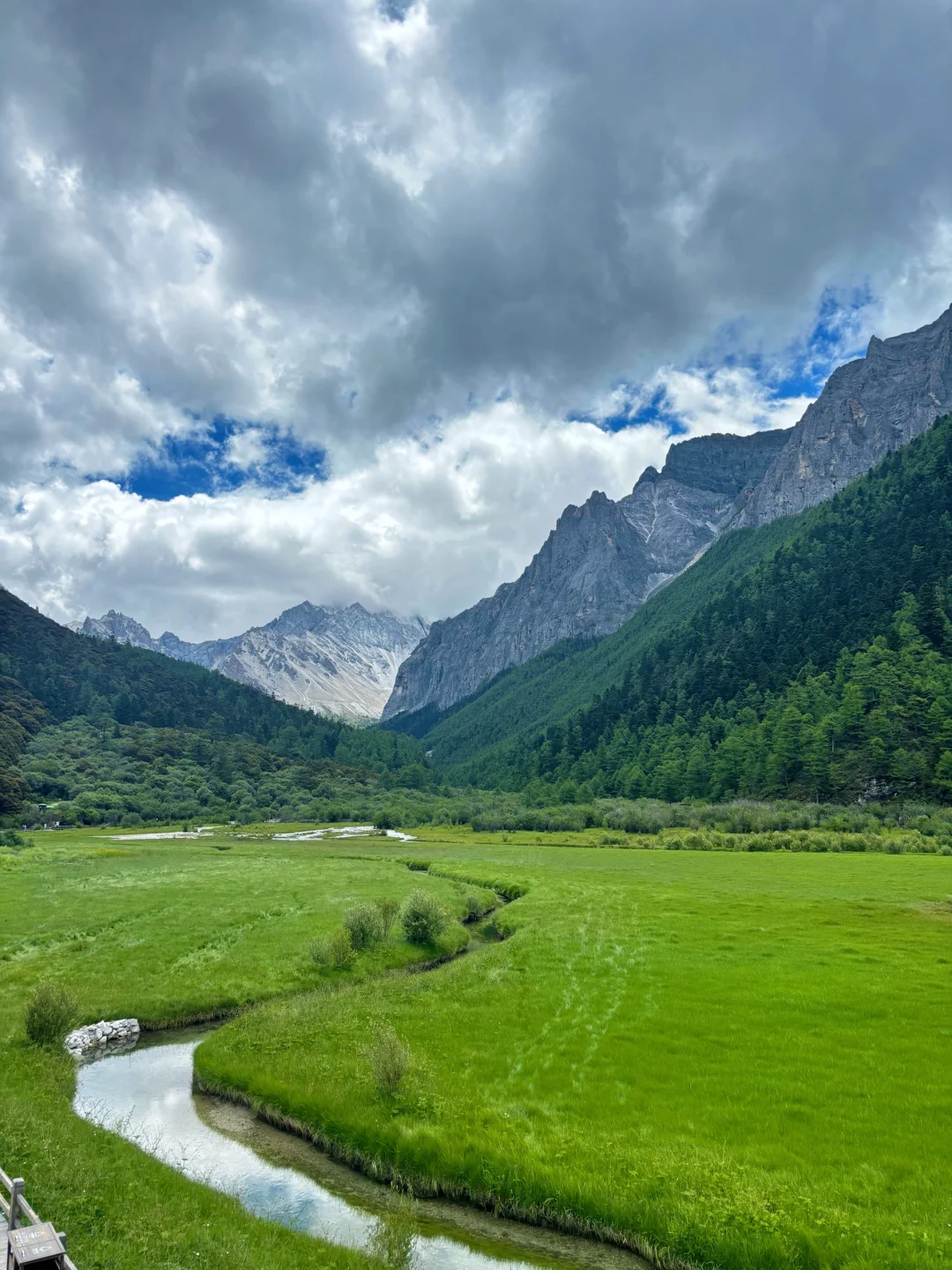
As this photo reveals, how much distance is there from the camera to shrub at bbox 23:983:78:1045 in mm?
30516

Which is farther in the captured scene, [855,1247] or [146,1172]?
[146,1172]

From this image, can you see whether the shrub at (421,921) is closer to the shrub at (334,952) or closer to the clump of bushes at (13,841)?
the shrub at (334,952)

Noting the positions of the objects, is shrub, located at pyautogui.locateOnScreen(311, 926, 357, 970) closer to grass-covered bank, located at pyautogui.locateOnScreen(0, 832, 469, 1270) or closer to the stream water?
grass-covered bank, located at pyautogui.locateOnScreen(0, 832, 469, 1270)

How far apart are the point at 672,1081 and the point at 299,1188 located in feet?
45.0

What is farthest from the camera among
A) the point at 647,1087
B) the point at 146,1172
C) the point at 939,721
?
the point at 939,721

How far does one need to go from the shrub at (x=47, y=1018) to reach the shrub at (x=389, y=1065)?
16586mm

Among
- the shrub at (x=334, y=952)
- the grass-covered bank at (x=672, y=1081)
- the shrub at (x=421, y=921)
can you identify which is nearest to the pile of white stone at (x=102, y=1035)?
the grass-covered bank at (x=672, y=1081)

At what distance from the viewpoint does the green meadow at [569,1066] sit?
56.4 feet

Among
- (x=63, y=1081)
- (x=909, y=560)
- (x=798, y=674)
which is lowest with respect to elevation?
(x=63, y=1081)

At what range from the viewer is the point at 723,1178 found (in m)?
18.7

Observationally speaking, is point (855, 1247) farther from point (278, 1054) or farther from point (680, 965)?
point (680, 965)

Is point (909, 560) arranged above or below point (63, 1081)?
above

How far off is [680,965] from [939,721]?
121753 millimetres

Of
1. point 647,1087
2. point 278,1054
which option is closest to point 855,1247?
point 647,1087
